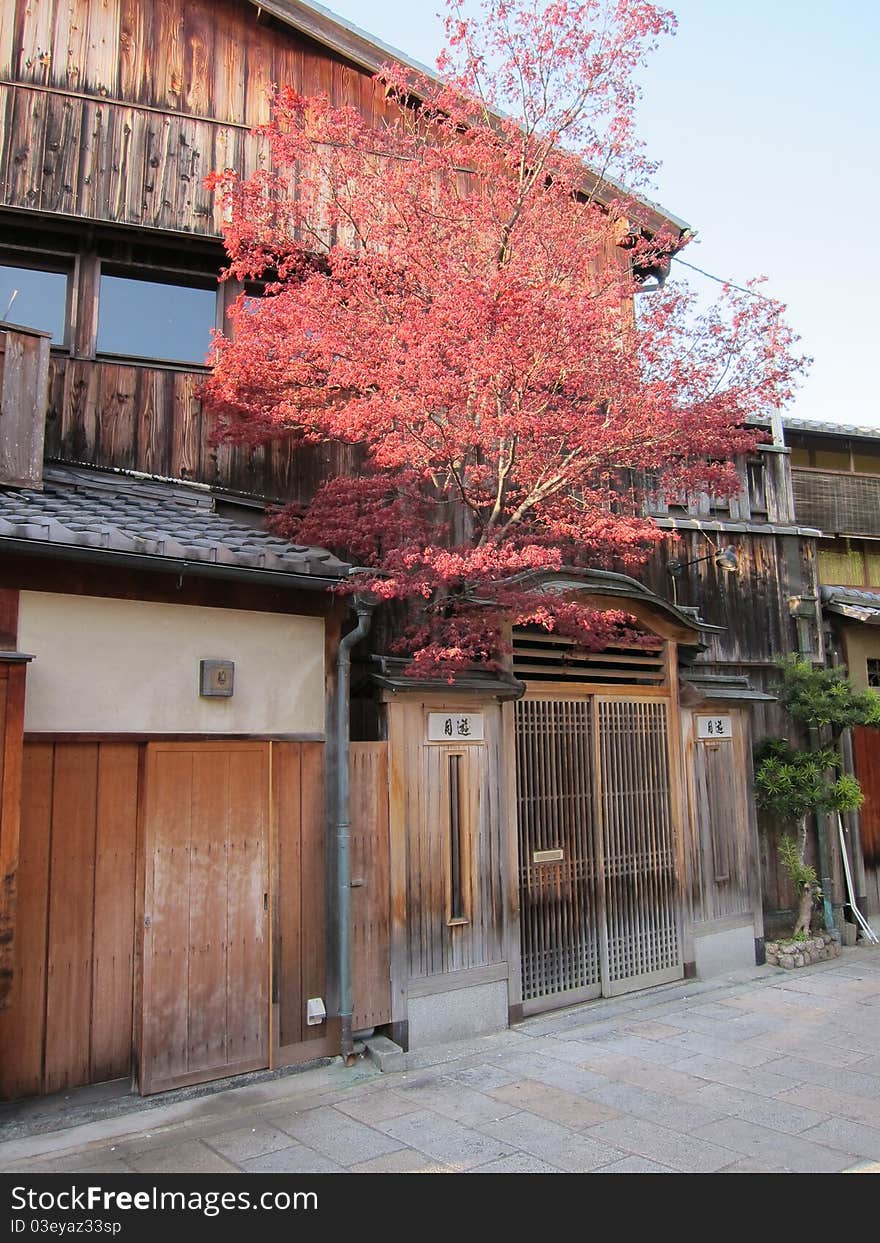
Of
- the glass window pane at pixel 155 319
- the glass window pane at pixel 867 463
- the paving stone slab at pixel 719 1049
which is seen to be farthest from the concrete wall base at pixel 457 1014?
the glass window pane at pixel 867 463

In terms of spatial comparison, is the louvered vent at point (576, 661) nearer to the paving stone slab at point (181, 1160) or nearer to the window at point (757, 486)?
the window at point (757, 486)

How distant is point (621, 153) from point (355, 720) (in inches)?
225

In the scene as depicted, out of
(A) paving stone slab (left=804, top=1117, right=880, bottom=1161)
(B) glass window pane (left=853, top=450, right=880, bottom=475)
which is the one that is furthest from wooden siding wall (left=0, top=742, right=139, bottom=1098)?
(B) glass window pane (left=853, top=450, right=880, bottom=475)

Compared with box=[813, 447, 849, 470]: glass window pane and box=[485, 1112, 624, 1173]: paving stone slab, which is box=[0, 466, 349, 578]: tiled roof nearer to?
box=[485, 1112, 624, 1173]: paving stone slab

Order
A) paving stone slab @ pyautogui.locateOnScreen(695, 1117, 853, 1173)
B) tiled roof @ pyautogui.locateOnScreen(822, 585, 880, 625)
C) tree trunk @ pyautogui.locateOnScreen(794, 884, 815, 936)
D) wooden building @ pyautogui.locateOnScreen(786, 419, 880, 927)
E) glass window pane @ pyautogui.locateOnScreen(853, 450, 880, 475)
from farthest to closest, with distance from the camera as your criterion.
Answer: glass window pane @ pyautogui.locateOnScreen(853, 450, 880, 475)
wooden building @ pyautogui.locateOnScreen(786, 419, 880, 927)
tiled roof @ pyautogui.locateOnScreen(822, 585, 880, 625)
tree trunk @ pyautogui.locateOnScreen(794, 884, 815, 936)
paving stone slab @ pyautogui.locateOnScreen(695, 1117, 853, 1173)

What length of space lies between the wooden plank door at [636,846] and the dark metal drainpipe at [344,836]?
10.4 ft

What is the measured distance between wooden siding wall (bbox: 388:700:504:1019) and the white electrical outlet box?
2.11 ft

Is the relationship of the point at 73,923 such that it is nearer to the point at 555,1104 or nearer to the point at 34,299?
the point at 555,1104

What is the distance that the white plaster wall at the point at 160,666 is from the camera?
19.8 feet

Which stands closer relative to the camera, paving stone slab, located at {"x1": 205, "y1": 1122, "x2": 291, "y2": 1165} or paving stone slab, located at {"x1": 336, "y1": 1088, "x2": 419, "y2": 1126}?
paving stone slab, located at {"x1": 205, "y1": 1122, "x2": 291, "y2": 1165}

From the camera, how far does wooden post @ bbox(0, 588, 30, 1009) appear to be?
5.49m

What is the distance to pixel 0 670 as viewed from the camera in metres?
5.65
